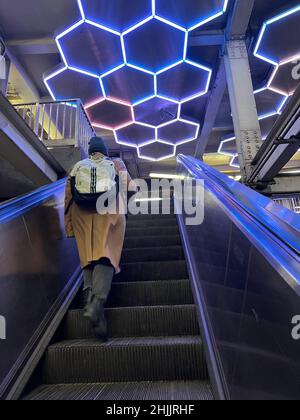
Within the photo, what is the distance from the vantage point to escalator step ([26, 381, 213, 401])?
1.38 m

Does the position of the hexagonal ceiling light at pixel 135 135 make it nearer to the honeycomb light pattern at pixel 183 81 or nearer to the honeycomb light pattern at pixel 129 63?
the honeycomb light pattern at pixel 129 63

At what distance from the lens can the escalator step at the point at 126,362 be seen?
1637mm

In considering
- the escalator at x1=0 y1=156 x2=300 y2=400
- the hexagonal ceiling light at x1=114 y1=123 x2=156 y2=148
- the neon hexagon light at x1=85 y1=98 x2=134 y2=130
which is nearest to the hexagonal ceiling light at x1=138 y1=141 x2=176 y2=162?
the hexagonal ceiling light at x1=114 y1=123 x2=156 y2=148

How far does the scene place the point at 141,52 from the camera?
5969 millimetres

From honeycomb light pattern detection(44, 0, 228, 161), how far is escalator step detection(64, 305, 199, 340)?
4843mm

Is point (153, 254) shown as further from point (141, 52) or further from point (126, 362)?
point (141, 52)

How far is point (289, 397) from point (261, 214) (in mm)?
558

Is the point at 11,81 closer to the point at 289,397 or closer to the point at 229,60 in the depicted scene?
the point at 229,60

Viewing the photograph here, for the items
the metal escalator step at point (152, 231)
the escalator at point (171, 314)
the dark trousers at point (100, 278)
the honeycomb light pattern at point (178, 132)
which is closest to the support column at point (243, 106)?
the metal escalator step at point (152, 231)

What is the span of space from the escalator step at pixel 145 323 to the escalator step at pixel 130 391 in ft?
1.35

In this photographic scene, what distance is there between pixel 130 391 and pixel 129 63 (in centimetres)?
604

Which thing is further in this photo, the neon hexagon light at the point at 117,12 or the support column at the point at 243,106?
the support column at the point at 243,106

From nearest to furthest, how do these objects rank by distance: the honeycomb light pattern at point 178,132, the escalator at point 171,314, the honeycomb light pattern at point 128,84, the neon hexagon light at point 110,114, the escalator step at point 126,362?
the escalator at point 171,314 → the escalator step at point 126,362 → the honeycomb light pattern at point 128,84 → the neon hexagon light at point 110,114 → the honeycomb light pattern at point 178,132

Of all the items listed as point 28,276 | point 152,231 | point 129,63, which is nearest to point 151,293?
point 28,276
